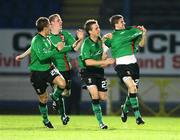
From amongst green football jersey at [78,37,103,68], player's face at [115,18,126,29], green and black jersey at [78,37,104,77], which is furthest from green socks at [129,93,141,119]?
player's face at [115,18,126,29]

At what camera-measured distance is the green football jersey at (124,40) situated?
571 inches

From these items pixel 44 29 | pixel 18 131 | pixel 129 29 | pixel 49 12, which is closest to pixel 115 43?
pixel 129 29

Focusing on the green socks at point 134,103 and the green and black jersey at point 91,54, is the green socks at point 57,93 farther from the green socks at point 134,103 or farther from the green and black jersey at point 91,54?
the green socks at point 134,103

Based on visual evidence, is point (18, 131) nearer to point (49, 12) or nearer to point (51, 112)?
point (51, 112)

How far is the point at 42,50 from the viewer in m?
13.4

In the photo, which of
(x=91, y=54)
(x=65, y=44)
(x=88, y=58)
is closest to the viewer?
(x=88, y=58)

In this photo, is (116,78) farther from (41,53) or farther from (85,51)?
(41,53)

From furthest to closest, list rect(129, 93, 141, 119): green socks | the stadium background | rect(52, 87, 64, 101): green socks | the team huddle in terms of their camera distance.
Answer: the stadium background → rect(52, 87, 64, 101): green socks → rect(129, 93, 141, 119): green socks → the team huddle

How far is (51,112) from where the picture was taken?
899 inches

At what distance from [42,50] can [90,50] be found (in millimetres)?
835

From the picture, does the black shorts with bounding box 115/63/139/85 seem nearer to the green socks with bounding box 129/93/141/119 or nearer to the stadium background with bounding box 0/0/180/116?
the green socks with bounding box 129/93/141/119

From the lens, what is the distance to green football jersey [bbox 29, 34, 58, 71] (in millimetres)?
13383

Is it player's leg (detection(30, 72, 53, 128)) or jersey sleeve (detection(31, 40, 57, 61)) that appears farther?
player's leg (detection(30, 72, 53, 128))

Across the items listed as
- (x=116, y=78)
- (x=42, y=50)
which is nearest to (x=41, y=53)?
(x=42, y=50)
